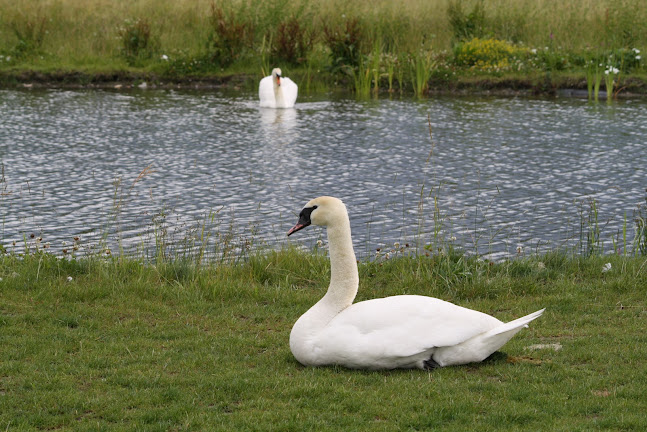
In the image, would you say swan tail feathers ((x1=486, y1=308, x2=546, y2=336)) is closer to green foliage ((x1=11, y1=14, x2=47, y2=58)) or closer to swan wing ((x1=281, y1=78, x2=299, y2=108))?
swan wing ((x1=281, y1=78, x2=299, y2=108))

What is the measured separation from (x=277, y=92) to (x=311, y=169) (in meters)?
7.59

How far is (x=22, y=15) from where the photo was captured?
31406 mm

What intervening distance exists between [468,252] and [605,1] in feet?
82.4

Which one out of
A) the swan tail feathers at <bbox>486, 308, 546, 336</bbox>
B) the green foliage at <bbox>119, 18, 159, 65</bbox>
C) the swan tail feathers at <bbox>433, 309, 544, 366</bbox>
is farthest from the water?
the green foliage at <bbox>119, 18, 159, 65</bbox>

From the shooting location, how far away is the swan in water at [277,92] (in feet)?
77.9

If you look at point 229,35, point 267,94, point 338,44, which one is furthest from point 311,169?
point 229,35

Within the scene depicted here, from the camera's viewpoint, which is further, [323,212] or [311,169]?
[311,169]

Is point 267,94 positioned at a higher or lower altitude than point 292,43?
lower

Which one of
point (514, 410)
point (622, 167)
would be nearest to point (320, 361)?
point (514, 410)

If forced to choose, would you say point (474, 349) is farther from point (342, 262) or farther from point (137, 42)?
point (137, 42)

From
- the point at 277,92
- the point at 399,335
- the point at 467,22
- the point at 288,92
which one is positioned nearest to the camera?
the point at 399,335

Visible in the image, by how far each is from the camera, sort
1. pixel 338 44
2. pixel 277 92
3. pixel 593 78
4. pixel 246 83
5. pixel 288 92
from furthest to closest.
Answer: pixel 246 83 → pixel 338 44 → pixel 593 78 → pixel 288 92 → pixel 277 92

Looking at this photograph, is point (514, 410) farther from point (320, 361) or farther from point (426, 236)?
point (426, 236)

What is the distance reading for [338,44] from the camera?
92.6 ft
